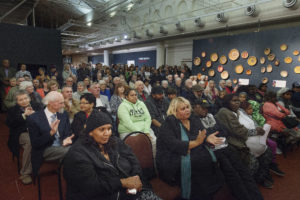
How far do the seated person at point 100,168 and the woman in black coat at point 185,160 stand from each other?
338 millimetres

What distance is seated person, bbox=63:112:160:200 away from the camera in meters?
1.26

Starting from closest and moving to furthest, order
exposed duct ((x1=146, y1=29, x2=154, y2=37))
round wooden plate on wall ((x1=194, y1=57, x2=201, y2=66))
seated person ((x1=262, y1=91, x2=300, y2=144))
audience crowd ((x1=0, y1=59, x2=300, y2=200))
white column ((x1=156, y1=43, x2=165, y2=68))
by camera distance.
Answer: audience crowd ((x1=0, y1=59, x2=300, y2=200))
seated person ((x1=262, y1=91, x2=300, y2=144))
round wooden plate on wall ((x1=194, y1=57, x2=201, y2=66))
exposed duct ((x1=146, y1=29, x2=154, y2=37))
white column ((x1=156, y1=43, x2=165, y2=68))

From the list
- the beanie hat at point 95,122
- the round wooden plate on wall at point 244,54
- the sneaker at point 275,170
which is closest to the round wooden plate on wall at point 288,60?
the round wooden plate on wall at point 244,54

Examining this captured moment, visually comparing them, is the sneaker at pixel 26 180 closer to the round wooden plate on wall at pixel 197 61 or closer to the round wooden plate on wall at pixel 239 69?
the round wooden plate on wall at pixel 239 69

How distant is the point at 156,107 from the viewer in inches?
132

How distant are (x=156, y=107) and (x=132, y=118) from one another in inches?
28.3

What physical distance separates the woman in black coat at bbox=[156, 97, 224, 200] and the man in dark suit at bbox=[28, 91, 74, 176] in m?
1.05

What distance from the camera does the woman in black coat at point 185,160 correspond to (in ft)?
5.66

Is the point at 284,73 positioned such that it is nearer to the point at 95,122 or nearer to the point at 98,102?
the point at 98,102

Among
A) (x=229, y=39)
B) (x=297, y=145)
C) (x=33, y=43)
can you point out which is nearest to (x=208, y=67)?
(x=229, y=39)

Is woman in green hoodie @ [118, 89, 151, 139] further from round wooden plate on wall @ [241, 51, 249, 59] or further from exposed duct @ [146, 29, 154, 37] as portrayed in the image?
exposed duct @ [146, 29, 154, 37]

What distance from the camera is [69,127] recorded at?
2.28 metres

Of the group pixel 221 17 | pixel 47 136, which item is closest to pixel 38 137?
pixel 47 136

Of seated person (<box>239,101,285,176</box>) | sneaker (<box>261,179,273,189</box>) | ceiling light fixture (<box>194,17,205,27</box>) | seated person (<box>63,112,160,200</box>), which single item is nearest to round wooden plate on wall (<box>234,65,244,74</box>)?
ceiling light fixture (<box>194,17,205,27</box>)
